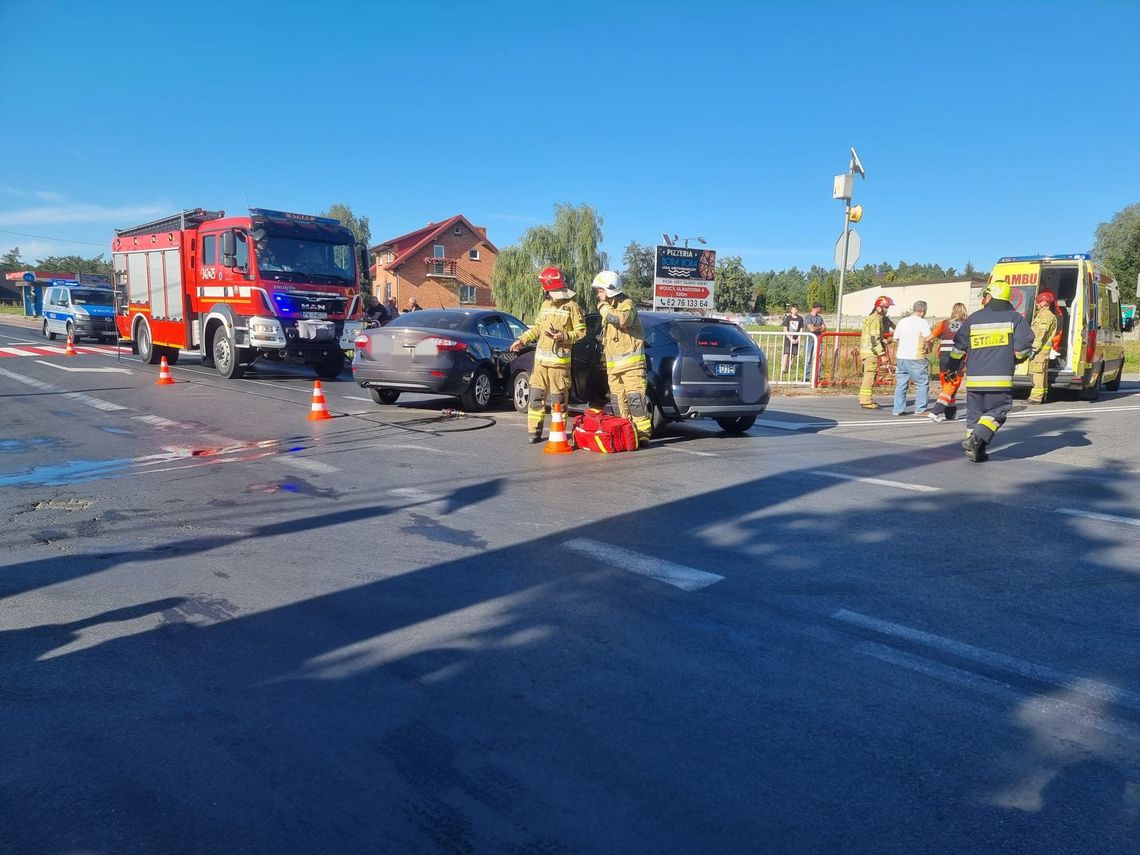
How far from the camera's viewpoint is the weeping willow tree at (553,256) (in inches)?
2168

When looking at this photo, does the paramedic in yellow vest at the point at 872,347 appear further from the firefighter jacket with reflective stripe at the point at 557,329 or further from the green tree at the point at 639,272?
the green tree at the point at 639,272

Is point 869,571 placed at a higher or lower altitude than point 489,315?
lower

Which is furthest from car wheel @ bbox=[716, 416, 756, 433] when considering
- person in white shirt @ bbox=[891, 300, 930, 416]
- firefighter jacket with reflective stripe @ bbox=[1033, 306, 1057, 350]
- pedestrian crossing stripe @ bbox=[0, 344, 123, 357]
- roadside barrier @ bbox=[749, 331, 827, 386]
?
pedestrian crossing stripe @ bbox=[0, 344, 123, 357]

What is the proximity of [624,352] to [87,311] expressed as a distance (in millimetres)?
26061

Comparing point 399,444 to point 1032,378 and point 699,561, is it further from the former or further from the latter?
point 1032,378

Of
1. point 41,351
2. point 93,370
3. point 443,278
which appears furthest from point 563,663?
point 443,278

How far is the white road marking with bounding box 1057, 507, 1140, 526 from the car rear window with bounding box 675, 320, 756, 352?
4161 millimetres

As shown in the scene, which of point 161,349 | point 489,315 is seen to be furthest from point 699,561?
point 161,349

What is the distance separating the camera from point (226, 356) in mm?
16594

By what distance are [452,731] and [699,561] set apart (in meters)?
2.40

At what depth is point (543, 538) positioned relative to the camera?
5645mm

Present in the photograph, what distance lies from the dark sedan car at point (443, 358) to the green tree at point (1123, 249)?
33.6 meters

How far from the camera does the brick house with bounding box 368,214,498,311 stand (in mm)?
60906

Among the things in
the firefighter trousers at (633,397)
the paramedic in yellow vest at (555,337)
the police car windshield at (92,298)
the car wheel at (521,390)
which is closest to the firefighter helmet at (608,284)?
the paramedic in yellow vest at (555,337)
